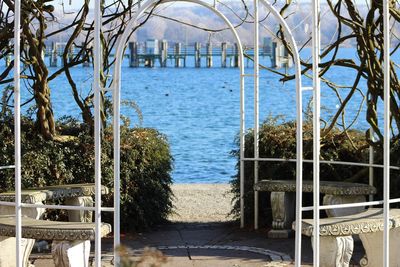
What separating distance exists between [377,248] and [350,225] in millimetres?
517

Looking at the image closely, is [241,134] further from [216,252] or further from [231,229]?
[216,252]

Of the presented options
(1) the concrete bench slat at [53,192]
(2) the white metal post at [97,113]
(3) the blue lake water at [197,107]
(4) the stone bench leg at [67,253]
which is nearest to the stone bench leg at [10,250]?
(4) the stone bench leg at [67,253]

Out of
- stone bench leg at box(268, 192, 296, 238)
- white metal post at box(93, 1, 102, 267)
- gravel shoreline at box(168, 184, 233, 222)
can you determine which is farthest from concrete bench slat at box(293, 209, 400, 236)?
gravel shoreline at box(168, 184, 233, 222)

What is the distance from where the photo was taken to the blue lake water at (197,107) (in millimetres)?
26641

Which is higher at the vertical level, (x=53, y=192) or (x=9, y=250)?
(x=53, y=192)

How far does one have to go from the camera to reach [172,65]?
281 feet

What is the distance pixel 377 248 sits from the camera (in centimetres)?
654

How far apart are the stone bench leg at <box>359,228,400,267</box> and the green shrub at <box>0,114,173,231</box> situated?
248 centimetres

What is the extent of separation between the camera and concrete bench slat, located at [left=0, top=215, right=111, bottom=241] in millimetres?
5824

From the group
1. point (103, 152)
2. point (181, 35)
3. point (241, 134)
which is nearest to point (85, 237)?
point (103, 152)

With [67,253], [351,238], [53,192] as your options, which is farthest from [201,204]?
[67,253]

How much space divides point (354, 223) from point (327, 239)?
0.71 feet

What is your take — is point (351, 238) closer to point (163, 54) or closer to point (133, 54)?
point (133, 54)

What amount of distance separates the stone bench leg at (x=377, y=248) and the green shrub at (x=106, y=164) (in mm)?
2476
